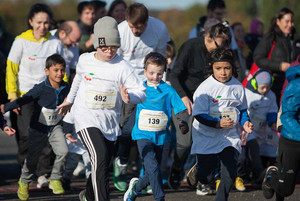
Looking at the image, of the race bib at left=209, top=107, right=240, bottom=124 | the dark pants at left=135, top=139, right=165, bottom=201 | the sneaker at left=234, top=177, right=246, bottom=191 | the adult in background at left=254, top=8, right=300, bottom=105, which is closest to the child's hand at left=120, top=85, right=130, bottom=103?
the dark pants at left=135, top=139, right=165, bottom=201

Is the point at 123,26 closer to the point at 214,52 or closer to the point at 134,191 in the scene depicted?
the point at 214,52

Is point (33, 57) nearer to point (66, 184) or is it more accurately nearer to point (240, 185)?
point (66, 184)

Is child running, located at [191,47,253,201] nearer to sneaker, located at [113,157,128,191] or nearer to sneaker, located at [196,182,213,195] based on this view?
sneaker, located at [196,182,213,195]

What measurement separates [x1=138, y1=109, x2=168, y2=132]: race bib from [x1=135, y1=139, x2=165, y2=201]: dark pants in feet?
0.60

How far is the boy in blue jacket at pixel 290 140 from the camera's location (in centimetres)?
720

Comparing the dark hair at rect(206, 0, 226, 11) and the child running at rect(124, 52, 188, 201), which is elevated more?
the dark hair at rect(206, 0, 226, 11)

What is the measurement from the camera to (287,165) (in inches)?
287

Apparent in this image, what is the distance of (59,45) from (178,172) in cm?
259

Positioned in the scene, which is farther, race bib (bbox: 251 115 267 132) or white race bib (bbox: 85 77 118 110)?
race bib (bbox: 251 115 267 132)

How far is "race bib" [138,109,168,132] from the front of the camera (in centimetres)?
812

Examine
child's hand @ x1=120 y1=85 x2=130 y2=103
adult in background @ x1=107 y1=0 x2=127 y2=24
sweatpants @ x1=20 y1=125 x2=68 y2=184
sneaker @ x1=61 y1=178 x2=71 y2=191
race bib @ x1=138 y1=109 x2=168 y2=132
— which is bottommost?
sneaker @ x1=61 y1=178 x2=71 y2=191

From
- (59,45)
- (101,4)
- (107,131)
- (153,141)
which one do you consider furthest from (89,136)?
(101,4)

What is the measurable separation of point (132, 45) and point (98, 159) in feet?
9.46

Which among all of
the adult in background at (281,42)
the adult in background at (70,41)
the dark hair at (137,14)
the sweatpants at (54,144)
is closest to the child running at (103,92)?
the dark hair at (137,14)
